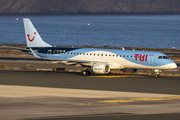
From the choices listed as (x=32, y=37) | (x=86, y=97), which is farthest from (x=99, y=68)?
(x=86, y=97)

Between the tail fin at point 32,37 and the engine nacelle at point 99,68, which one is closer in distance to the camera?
the engine nacelle at point 99,68

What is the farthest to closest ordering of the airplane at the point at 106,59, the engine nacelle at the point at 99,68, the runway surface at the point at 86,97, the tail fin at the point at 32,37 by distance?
the tail fin at the point at 32,37 < the engine nacelle at the point at 99,68 < the airplane at the point at 106,59 < the runway surface at the point at 86,97

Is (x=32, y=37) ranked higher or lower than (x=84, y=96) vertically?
higher

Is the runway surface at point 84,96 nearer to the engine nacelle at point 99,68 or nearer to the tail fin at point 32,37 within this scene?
the engine nacelle at point 99,68

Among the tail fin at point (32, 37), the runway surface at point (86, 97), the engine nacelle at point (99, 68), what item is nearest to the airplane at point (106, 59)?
the engine nacelle at point (99, 68)

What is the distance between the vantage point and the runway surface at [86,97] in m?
24.6

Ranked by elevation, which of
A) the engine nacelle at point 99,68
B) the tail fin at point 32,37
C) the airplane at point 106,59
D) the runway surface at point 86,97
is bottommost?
the runway surface at point 86,97

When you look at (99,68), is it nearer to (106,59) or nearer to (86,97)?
(106,59)

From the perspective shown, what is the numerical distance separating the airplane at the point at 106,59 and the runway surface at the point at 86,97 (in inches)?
80.4

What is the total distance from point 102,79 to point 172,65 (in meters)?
9.80

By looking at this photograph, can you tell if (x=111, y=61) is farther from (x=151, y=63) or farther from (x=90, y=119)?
(x=90, y=119)

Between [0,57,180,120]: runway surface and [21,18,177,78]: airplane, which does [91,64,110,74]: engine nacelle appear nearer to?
[21,18,177,78]: airplane

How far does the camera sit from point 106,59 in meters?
50.8

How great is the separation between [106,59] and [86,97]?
18690mm
